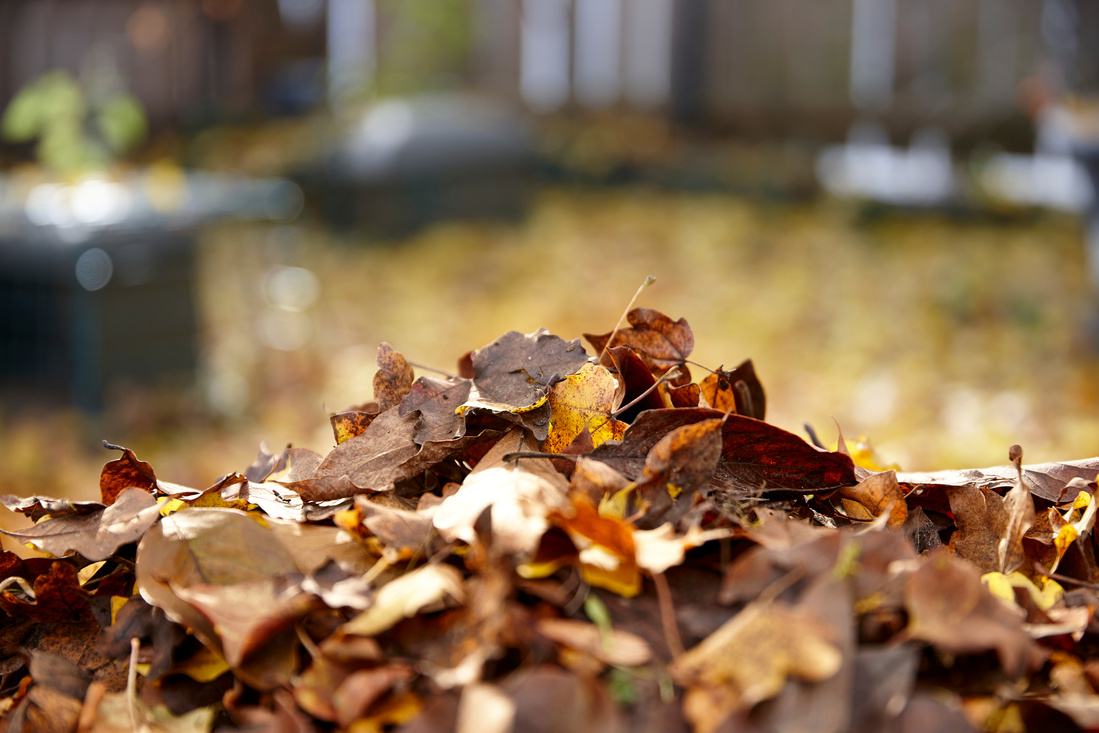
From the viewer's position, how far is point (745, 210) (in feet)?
19.6

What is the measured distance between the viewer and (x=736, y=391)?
2.43ft

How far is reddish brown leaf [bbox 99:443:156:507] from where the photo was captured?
0.65 metres

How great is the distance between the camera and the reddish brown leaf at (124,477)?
65 centimetres

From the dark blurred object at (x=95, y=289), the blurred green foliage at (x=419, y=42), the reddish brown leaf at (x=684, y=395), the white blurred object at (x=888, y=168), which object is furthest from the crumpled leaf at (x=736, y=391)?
the blurred green foliage at (x=419, y=42)

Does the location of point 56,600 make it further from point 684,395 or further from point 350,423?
point 684,395

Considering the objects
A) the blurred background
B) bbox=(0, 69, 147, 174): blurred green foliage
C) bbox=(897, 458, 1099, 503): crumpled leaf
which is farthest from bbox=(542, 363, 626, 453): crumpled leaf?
bbox=(0, 69, 147, 174): blurred green foliage

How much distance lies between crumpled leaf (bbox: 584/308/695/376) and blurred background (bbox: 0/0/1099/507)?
0.71m

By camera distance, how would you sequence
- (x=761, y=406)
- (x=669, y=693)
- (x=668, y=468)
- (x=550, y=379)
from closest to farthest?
(x=669, y=693)
(x=668, y=468)
(x=550, y=379)
(x=761, y=406)

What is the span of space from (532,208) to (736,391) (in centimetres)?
548

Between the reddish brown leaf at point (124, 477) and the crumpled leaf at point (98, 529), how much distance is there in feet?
0.17

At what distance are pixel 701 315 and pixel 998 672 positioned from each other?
13.0 ft

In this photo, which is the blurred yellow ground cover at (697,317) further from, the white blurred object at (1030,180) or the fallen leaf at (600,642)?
the fallen leaf at (600,642)

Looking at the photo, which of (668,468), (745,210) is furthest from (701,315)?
(668,468)

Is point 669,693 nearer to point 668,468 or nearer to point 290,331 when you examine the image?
point 668,468
